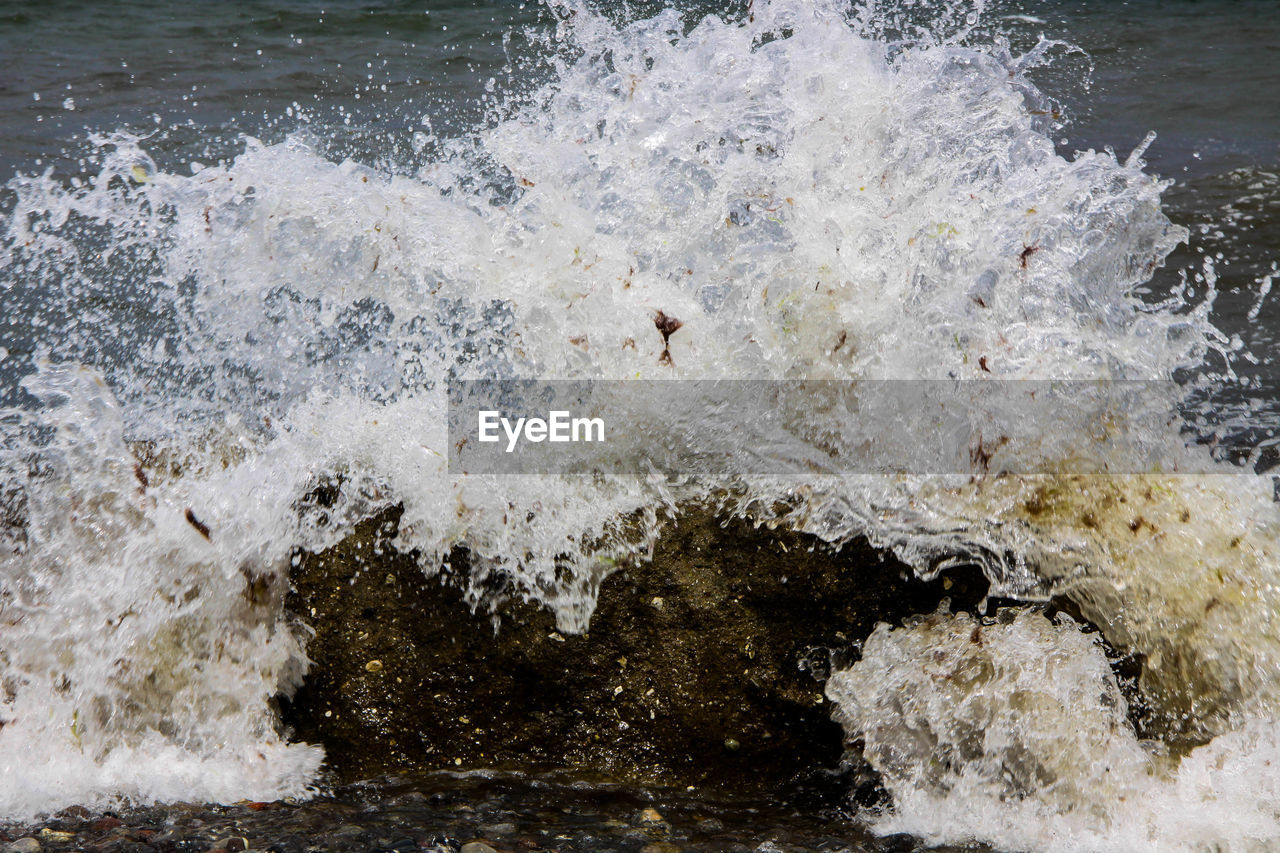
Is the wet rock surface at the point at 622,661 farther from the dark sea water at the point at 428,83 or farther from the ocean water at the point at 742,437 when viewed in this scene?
the dark sea water at the point at 428,83

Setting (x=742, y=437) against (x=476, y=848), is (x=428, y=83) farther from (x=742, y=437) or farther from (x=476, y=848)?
(x=476, y=848)

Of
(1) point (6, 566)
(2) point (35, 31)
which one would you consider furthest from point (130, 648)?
(2) point (35, 31)

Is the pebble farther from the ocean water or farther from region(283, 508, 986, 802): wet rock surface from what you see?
the ocean water

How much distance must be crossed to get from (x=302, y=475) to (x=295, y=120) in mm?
4666

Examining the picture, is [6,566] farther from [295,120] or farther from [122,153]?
[295,120]

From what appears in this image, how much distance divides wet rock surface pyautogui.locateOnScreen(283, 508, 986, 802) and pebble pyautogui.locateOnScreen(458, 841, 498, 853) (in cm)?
44

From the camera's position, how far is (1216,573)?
231cm

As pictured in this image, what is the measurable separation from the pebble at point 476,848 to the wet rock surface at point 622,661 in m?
0.44

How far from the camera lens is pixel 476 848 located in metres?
2.03

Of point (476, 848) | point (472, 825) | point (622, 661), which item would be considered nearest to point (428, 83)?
point (622, 661)

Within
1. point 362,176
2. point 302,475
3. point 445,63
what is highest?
point 445,63

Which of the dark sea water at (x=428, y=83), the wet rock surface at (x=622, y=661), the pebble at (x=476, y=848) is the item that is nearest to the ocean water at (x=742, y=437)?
the wet rock surface at (x=622, y=661)

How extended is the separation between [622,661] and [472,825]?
0.53m

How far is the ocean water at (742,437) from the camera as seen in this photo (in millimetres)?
2281
